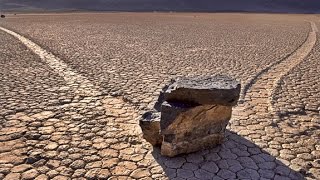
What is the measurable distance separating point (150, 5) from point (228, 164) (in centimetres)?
5461

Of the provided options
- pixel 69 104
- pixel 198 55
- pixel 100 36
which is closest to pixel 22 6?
pixel 100 36

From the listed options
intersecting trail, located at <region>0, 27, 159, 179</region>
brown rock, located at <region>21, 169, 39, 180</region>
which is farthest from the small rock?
brown rock, located at <region>21, 169, 39, 180</region>

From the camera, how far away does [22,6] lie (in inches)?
2077

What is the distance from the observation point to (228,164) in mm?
4328

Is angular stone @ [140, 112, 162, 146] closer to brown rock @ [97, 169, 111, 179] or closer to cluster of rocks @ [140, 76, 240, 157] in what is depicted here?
cluster of rocks @ [140, 76, 240, 157]

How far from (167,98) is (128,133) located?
1.15m

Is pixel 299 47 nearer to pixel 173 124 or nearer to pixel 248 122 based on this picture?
pixel 248 122

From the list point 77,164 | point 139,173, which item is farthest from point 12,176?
point 139,173

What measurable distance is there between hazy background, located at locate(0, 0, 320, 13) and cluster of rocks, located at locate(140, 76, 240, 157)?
48117 mm

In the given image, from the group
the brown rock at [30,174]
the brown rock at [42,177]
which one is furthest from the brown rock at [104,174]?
the brown rock at [30,174]

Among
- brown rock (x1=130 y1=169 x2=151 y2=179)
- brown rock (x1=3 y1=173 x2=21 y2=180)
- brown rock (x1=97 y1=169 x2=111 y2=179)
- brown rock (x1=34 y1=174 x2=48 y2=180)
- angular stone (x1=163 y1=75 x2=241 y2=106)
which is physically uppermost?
angular stone (x1=163 y1=75 x2=241 y2=106)

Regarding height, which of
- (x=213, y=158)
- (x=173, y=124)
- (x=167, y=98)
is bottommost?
(x=213, y=158)

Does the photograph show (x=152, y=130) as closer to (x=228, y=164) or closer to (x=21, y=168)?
(x=228, y=164)

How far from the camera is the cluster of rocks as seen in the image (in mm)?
4160
